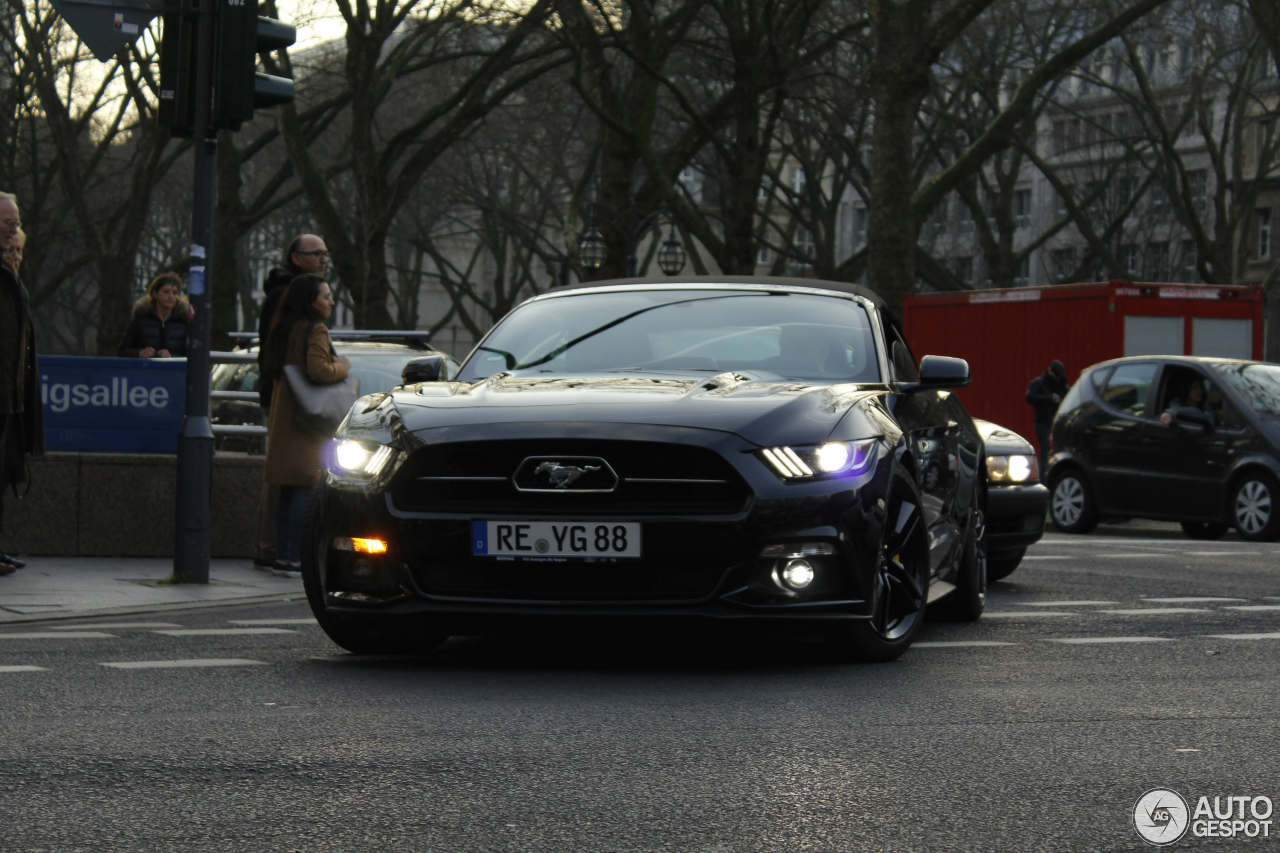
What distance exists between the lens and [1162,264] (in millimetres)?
51688

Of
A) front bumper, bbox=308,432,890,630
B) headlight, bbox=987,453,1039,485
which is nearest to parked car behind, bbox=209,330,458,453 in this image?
headlight, bbox=987,453,1039,485

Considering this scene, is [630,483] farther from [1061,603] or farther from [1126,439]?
[1126,439]

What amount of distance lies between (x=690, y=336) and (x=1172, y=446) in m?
11.2

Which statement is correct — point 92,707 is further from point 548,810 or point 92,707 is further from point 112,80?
point 112,80

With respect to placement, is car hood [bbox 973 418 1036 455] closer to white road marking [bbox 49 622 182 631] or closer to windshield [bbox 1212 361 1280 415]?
white road marking [bbox 49 622 182 631]

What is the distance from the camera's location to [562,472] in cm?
718

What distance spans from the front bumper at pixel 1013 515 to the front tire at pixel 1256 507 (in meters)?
6.86

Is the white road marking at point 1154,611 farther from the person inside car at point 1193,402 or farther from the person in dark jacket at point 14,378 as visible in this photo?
the person inside car at point 1193,402

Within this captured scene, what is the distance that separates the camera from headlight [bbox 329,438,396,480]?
7438 millimetres

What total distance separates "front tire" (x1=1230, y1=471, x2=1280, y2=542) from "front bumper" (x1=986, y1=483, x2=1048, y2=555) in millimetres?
6860

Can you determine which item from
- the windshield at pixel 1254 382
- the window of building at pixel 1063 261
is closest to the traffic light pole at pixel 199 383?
the windshield at pixel 1254 382

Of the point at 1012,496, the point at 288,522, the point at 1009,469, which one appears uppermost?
the point at 1009,469

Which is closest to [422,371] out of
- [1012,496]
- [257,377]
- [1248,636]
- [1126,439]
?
[1248,636]

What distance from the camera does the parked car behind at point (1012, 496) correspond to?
11445 millimetres
